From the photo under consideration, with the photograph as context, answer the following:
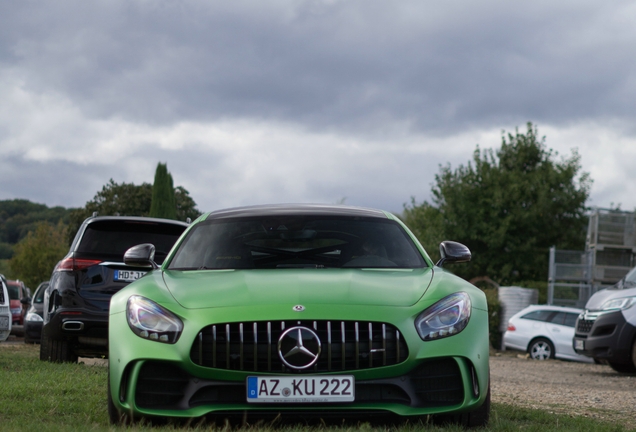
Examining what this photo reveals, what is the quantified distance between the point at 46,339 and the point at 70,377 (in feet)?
8.06

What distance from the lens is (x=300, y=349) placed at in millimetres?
4500

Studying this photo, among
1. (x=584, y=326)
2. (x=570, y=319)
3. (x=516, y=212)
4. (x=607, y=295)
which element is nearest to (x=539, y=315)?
(x=570, y=319)

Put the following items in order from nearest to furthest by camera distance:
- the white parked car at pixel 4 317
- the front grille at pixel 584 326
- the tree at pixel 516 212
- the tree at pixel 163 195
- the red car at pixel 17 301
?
the white parked car at pixel 4 317, the front grille at pixel 584 326, the red car at pixel 17 301, the tree at pixel 516 212, the tree at pixel 163 195

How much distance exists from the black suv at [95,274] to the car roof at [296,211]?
3.53 metres

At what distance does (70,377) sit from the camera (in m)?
8.14

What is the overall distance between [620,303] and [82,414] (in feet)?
32.9

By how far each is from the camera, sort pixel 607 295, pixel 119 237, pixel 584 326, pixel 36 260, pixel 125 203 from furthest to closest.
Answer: pixel 36 260 → pixel 125 203 → pixel 584 326 → pixel 607 295 → pixel 119 237

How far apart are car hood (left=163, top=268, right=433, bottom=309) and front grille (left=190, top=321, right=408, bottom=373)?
0.15m

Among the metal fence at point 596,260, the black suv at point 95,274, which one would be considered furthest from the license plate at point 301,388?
the metal fence at point 596,260

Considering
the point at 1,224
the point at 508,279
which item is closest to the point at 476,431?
the point at 508,279

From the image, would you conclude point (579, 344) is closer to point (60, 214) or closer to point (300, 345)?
point (300, 345)

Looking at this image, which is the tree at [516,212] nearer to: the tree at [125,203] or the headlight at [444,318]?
the tree at [125,203]

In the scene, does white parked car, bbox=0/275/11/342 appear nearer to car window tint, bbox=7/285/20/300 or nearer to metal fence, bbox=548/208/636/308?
car window tint, bbox=7/285/20/300

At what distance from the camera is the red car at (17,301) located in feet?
86.7
